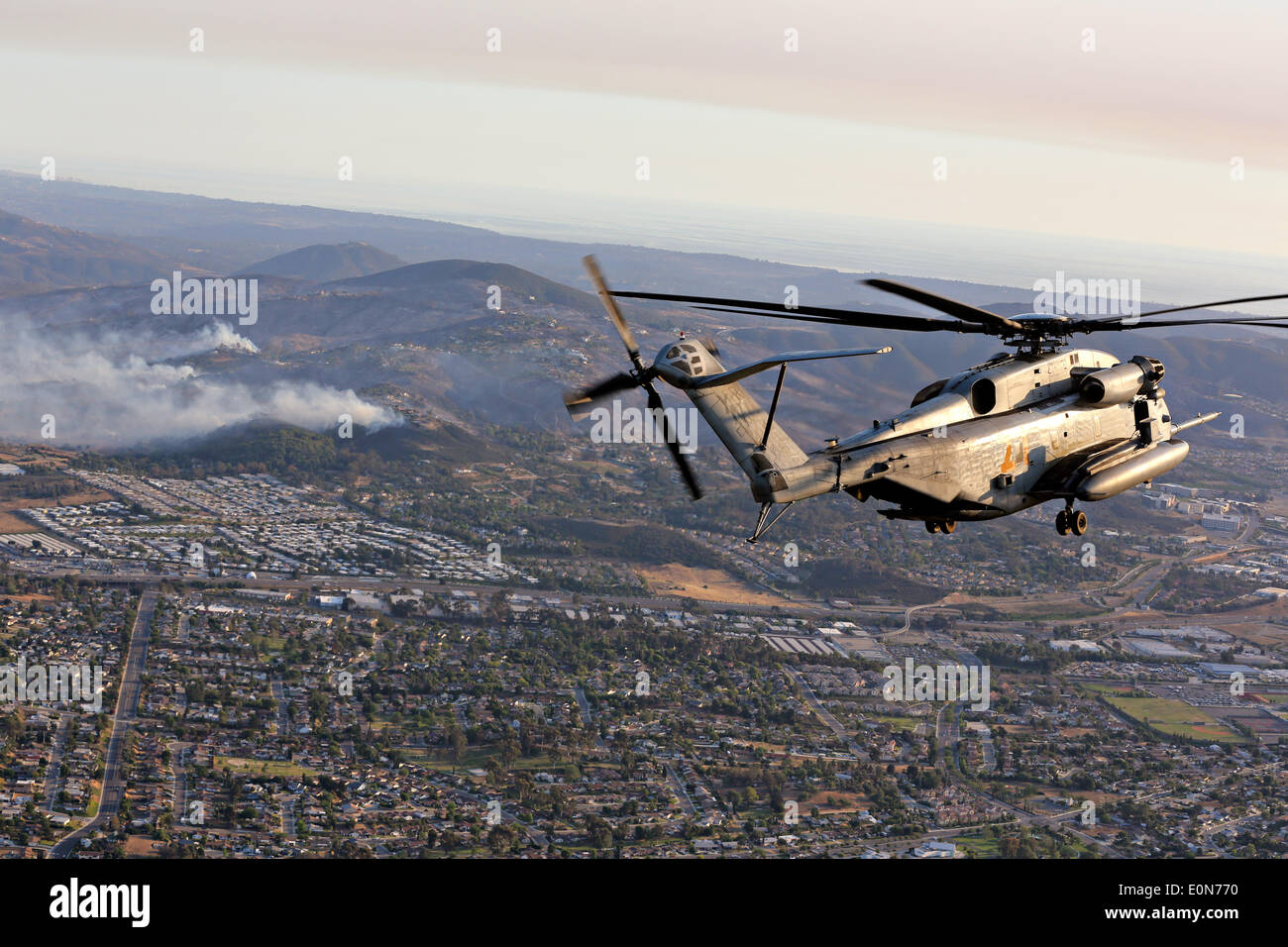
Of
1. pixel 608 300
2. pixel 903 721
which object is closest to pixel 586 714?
pixel 903 721

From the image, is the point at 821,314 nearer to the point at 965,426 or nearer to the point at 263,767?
the point at 965,426

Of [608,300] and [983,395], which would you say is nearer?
[608,300]

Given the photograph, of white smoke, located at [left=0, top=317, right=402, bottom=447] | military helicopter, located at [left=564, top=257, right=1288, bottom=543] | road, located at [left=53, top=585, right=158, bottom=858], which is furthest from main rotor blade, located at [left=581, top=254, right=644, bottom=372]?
white smoke, located at [left=0, top=317, right=402, bottom=447]

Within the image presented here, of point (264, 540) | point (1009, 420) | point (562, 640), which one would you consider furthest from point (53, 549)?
point (1009, 420)

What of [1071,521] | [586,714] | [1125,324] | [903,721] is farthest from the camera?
[903,721]

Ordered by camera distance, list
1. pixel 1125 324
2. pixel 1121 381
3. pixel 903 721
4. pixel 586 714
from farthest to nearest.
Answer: pixel 903 721 → pixel 586 714 → pixel 1121 381 → pixel 1125 324

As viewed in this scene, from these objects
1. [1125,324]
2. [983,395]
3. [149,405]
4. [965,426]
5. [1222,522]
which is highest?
[1125,324]

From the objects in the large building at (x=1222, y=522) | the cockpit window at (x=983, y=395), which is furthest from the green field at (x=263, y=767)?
the large building at (x=1222, y=522)
